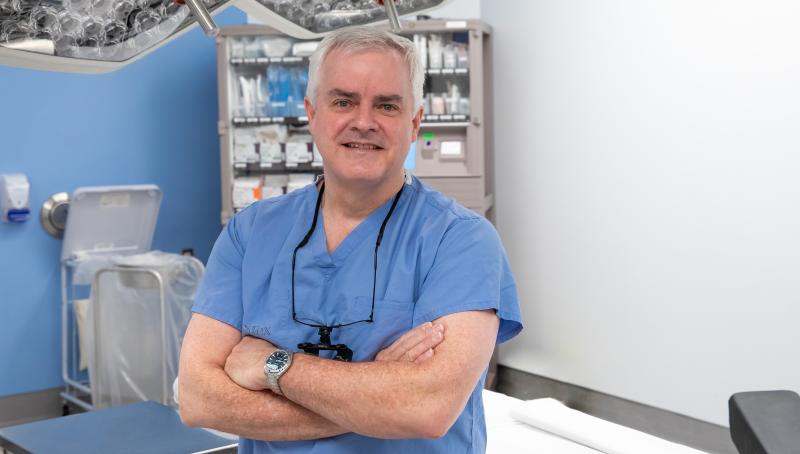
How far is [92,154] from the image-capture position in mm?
5512

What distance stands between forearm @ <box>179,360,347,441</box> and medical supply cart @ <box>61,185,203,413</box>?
9.39 ft

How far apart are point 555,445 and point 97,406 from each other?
2.81 meters

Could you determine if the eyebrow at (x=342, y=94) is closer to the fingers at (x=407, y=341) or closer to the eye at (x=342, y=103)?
the eye at (x=342, y=103)

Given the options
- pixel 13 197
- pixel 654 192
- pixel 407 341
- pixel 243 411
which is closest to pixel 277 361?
pixel 243 411

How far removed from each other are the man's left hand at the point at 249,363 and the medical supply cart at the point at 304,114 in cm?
366

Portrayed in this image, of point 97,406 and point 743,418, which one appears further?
point 97,406

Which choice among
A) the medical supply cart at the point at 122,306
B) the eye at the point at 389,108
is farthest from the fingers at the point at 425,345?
the medical supply cart at the point at 122,306

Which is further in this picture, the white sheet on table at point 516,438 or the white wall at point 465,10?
the white wall at point 465,10

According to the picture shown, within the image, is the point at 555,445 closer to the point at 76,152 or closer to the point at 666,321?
the point at 666,321

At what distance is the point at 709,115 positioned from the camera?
4.27 metres

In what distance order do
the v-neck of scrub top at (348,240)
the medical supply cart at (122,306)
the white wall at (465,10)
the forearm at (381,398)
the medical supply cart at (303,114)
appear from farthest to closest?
the white wall at (465,10)
the medical supply cart at (303,114)
the medical supply cart at (122,306)
the v-neck of scrub top at (348,240)
the forearm at (381,398)

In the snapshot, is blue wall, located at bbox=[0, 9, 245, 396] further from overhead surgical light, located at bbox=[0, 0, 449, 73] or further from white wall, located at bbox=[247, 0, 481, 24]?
overhead surgical light, located at bbox=[0, 0, 449, 73]

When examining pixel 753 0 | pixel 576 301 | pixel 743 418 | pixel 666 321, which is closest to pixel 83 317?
pixel 576 301

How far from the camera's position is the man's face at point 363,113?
1.73m
